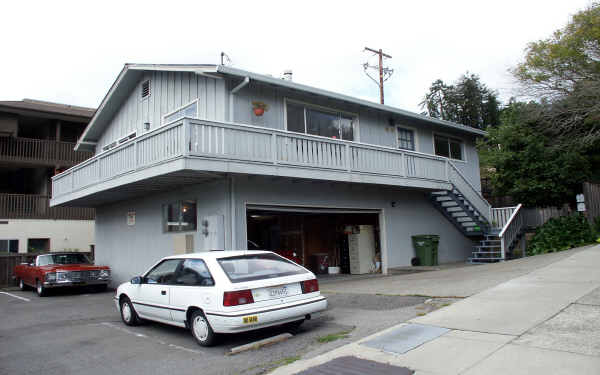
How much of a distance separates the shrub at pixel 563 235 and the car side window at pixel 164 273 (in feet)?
40.9

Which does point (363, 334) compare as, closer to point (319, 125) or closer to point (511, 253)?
point (319, 125)

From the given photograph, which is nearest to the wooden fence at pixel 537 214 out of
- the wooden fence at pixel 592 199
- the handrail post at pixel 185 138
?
the wooden fence at pixel 592 199

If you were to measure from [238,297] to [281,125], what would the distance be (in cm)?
844

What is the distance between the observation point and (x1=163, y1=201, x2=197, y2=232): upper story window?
13.5 metres

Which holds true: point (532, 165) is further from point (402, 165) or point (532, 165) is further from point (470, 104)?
point (470, 104)

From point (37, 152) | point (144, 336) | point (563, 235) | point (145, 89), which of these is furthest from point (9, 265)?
point (563, 235)

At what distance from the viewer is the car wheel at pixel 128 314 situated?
8.61m

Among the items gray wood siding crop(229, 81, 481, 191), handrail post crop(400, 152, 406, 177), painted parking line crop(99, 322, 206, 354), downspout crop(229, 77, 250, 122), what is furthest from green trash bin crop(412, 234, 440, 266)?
painted parking line crop(99, 322, 206, 354)

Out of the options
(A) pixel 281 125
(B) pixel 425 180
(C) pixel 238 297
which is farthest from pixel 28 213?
(C) pixel 238 297

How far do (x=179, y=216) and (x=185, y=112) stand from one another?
10.7 feet

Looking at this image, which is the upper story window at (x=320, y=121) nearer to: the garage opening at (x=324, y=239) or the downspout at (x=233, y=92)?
the downspout at (x=233, y=92)

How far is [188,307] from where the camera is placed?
6.99m

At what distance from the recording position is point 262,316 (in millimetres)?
6484

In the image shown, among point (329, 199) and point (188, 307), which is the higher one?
point (329, 199)
